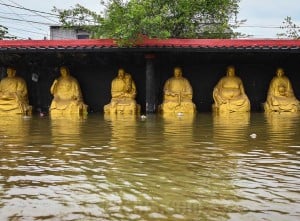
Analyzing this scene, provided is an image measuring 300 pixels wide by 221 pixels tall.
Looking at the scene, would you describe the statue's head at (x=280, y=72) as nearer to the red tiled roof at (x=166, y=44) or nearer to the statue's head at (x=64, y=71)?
the red tiled roof at (x=166, y=44)

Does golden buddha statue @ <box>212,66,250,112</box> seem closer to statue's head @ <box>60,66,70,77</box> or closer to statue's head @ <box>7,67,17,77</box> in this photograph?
statue's head @ <box>60,66,70,77</box>

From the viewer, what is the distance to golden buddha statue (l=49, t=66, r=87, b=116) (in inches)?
526

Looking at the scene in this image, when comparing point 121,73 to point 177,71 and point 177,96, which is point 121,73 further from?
point 177,96

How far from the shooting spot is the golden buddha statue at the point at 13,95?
13641 millimetres

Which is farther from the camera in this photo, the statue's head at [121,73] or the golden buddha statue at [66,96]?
the statue's head at [121,73]

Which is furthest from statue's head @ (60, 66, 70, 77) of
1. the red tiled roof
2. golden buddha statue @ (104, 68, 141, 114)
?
golden buddha statue @ (104, 68, 141, 114)

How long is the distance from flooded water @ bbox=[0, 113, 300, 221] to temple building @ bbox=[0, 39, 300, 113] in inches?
227

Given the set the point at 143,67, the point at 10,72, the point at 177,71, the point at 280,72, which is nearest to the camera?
the point at 280,72

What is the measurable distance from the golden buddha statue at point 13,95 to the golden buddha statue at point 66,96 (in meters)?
0.89

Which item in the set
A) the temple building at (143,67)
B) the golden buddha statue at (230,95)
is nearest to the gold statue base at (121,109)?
the temple building at (143,67)

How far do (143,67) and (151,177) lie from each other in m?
10.3

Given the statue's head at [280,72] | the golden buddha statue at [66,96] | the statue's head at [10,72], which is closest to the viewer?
the golden buddha statue at [66,96]

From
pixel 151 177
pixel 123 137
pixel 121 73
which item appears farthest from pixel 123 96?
pixel 151 177

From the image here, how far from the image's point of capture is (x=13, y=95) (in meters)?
13.7
